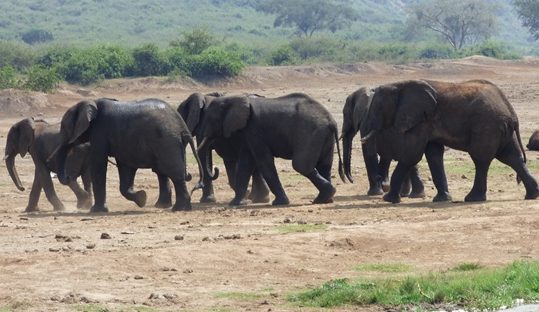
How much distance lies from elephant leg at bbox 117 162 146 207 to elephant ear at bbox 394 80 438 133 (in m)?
3.62

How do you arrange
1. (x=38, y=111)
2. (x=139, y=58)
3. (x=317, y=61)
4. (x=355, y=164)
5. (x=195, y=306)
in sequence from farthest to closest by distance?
(x=317, y=61) → (x=139, y=58) → (x=38, y=111) → (x=355, y=164) → (x=195, y=306)

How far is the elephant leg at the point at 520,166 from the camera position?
63.2ft

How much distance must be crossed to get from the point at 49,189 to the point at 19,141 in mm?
1059

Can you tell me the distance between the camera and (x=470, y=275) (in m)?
13.4

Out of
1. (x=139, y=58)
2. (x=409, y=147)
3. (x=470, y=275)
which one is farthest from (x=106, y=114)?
(x=139, y=58)

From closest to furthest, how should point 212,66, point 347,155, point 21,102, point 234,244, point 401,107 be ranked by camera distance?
point 234,244 < point 401,107 < point 347,155 < point 21,102 < point 212,66

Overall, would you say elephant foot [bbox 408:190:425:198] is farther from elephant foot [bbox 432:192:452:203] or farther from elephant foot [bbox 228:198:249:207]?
elephant foot [bbox 228:198:249:207]

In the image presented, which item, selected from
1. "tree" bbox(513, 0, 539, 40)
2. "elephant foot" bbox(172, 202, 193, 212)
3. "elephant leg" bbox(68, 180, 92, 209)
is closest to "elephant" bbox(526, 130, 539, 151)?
"elephant foot" bbox(172, 202, 193, 212)

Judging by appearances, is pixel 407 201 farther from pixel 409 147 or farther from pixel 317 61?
pixel 317 61

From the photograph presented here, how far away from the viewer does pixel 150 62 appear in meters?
45.0

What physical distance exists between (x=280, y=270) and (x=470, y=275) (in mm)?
1761

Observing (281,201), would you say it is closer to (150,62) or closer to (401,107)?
(401,107)

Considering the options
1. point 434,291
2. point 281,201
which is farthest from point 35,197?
point 434,291

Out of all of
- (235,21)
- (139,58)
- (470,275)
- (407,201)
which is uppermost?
(470,275)
